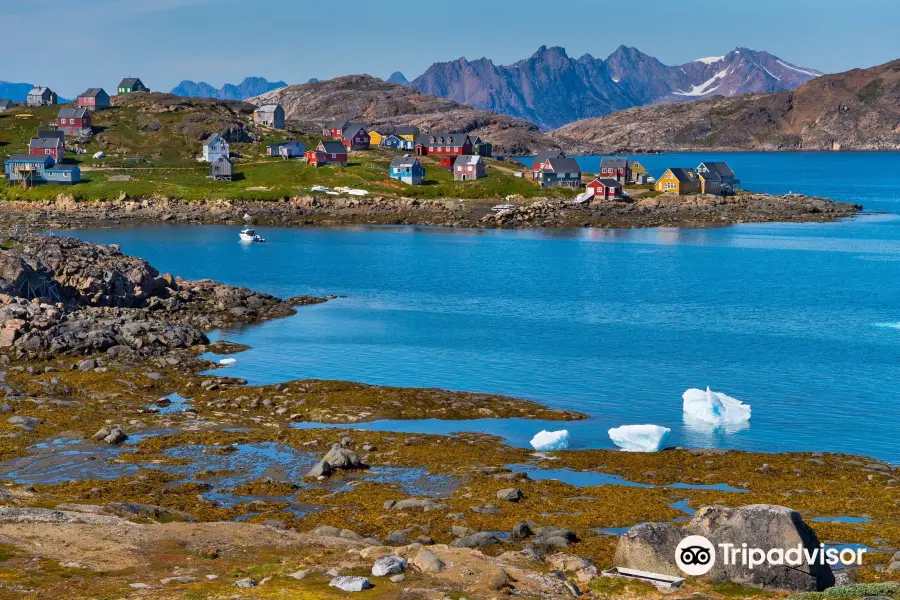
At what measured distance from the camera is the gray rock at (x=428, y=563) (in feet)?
84.8

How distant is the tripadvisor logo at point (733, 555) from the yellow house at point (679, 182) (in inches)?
5756

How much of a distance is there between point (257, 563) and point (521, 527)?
28.5 feet

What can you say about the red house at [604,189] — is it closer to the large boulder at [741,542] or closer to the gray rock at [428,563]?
the large boulder at [741,542]

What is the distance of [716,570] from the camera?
84.9ft

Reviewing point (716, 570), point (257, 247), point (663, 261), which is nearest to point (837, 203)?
point (663, 261)

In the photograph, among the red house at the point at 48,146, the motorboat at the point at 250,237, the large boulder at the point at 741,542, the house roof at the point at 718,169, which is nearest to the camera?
the large boulder at the point at 741,542

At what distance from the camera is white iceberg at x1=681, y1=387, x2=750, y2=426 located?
47250 millimetres

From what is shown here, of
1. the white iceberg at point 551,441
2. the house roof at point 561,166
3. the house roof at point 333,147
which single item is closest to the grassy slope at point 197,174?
the house roof at point 333,147

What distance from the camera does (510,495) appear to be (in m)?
35.2

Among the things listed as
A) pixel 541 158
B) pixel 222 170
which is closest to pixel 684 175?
pixel 541 158

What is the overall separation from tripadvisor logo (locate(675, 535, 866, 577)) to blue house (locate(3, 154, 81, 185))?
509 ft

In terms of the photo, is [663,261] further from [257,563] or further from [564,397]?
[257,563]

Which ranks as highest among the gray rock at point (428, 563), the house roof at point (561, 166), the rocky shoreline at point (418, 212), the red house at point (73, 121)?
the red house at point (73, 121)

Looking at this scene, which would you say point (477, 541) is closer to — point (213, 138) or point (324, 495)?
point (324, 495)
